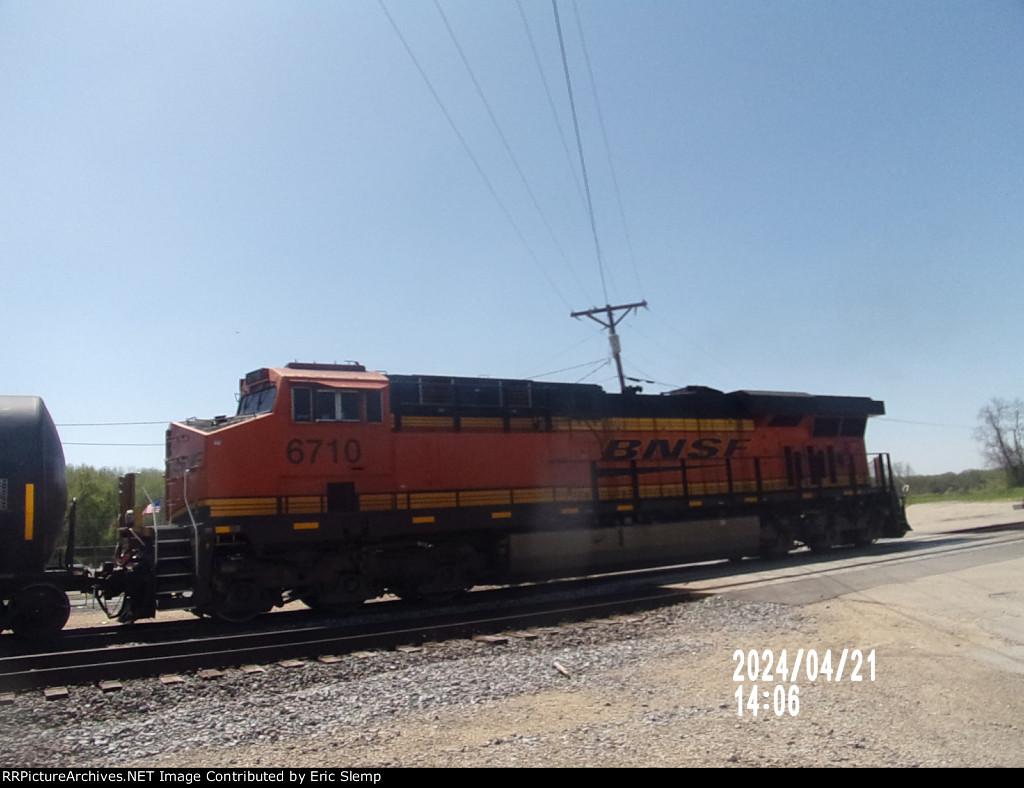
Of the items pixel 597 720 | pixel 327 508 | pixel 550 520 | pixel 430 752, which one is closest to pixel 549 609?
pixel 550 520

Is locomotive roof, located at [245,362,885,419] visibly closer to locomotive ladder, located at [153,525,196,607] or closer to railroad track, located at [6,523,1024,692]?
locomotive ladder, located at [153,525,196,607]

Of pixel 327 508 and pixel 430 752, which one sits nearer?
pixel 430 752

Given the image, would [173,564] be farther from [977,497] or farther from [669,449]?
[977,497]

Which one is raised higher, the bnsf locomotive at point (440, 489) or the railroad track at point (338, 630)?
the bnsf locomotive at point (440, 489)

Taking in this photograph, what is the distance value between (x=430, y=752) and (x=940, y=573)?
1165 cm

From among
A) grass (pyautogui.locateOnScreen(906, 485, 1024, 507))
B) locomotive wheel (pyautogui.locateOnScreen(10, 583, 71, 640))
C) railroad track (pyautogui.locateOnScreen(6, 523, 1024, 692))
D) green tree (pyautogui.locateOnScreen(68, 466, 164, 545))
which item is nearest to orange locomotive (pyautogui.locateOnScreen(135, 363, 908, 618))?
railroad track (pyautogui.locateOnScreen(6, 523, 1024, 692))

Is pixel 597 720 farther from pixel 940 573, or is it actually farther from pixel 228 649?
pixel 940 573

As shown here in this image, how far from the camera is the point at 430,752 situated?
5512mm

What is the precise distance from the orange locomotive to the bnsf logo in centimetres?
4
